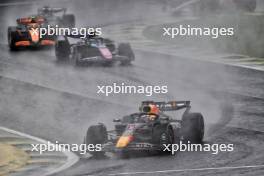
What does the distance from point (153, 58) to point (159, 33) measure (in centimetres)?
757

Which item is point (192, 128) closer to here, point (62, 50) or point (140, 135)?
point (140, 135)

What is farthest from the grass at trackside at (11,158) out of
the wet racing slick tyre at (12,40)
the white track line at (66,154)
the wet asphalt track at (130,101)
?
the wet racing slick tyre at (12,40)

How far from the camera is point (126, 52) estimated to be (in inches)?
1393

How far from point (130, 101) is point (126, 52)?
262 inches

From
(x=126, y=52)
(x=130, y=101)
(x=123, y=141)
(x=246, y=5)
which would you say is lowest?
(x=123, y=141)

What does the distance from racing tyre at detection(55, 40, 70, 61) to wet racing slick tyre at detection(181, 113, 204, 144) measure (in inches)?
560

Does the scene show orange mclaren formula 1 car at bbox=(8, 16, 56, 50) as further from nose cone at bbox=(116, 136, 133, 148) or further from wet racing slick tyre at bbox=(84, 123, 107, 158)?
nose cone at bbox=(116, 136, 133, 148)

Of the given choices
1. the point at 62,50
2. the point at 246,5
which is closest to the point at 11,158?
the point at 62,50

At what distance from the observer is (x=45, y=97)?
29922 mm

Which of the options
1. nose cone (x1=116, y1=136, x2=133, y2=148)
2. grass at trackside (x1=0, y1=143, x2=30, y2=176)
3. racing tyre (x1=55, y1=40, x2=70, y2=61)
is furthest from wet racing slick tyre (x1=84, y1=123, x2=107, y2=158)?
racing tyre (x1=55, y1=40, x2=70, y2=61)

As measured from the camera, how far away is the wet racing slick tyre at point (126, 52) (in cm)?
3519

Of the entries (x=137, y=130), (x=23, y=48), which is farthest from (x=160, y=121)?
(x=23, y=48)

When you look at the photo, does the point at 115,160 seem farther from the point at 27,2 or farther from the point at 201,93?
the point at 27,2

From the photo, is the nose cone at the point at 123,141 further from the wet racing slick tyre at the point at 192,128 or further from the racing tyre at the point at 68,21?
the racing tyre at the point at 68,21
